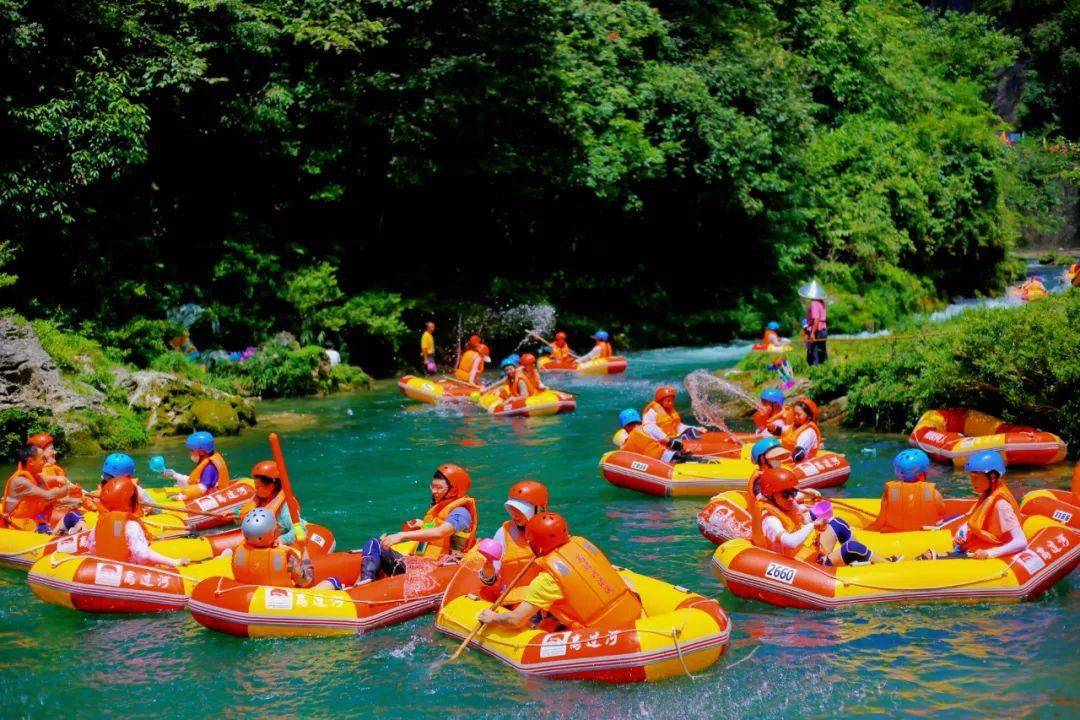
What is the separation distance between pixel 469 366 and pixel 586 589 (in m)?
14.0

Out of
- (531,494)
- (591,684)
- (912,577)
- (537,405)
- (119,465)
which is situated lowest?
(537,405)

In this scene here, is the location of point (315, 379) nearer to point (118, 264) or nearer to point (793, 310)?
point (118, 264)

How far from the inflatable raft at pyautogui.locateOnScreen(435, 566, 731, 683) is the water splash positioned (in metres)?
8.95

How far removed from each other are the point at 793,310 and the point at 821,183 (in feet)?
13.0

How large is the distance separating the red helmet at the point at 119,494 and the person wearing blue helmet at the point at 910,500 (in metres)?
6.83

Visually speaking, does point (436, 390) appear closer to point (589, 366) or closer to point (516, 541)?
point (589, 366)

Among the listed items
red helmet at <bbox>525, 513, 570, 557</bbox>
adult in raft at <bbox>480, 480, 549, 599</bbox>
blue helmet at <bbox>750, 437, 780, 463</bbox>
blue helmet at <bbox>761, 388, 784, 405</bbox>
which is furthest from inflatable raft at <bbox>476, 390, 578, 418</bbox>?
red helmet at <bbox>525, 513, 570, 557</bbox>

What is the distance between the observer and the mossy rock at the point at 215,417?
18.2 metres

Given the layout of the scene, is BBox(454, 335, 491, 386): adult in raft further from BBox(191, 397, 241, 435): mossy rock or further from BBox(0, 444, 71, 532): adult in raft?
BBox(0, 444, 71, 532): adult in raft

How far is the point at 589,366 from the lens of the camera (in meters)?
23.9

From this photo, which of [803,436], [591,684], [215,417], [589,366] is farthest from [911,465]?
[589,366]

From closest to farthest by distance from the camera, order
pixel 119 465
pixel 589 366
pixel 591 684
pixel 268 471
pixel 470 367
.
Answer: pixel 591 684 < pixel 268 471 < pixel 119 465 < pixel 470 367 < pixel 589 366

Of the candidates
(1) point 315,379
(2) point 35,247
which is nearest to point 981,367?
(1) point 315,379

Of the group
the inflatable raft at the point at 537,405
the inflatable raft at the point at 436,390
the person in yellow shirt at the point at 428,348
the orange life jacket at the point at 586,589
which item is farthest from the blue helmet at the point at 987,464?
the person in yellow shirt at the point at 428,348
